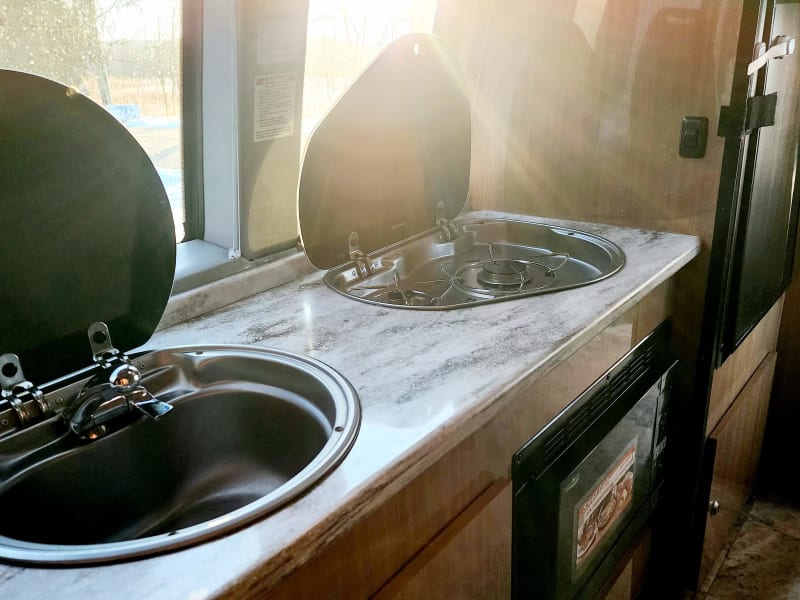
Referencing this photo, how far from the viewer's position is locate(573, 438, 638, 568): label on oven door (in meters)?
1.45

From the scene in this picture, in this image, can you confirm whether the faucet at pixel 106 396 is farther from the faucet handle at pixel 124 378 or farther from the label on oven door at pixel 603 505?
the label on oven door at pixel 603 505

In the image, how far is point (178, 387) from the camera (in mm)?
1181

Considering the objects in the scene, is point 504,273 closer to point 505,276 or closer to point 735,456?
point 505,276

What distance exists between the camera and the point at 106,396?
1.04 metres

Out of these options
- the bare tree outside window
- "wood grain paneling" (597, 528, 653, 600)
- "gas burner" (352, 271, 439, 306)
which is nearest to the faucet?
"gas burner" (352, 271, 439, 306)

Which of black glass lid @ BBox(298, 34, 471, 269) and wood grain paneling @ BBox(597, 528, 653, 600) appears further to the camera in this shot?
wood grain paneling @ BBox(597, 528, 653, 600)

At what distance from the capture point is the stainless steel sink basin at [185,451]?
3.20 feet

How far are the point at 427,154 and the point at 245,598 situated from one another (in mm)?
1379

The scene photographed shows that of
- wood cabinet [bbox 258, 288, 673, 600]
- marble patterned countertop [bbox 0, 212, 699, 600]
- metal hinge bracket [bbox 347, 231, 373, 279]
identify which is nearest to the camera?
marble patterned countertop [bbox 0, 212, 699, 600]

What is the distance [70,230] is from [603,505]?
3.95 ft

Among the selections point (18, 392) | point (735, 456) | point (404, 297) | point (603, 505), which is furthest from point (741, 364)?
point (18, 392)

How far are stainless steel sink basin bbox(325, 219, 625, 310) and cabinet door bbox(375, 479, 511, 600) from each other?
44 centimetres

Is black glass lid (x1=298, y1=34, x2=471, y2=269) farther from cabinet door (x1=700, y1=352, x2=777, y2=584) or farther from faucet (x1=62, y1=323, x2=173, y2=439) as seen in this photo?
cabinet door (x1=700, y1=352, x2=777, y2=584)

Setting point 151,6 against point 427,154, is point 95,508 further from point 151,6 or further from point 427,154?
point 427,154
